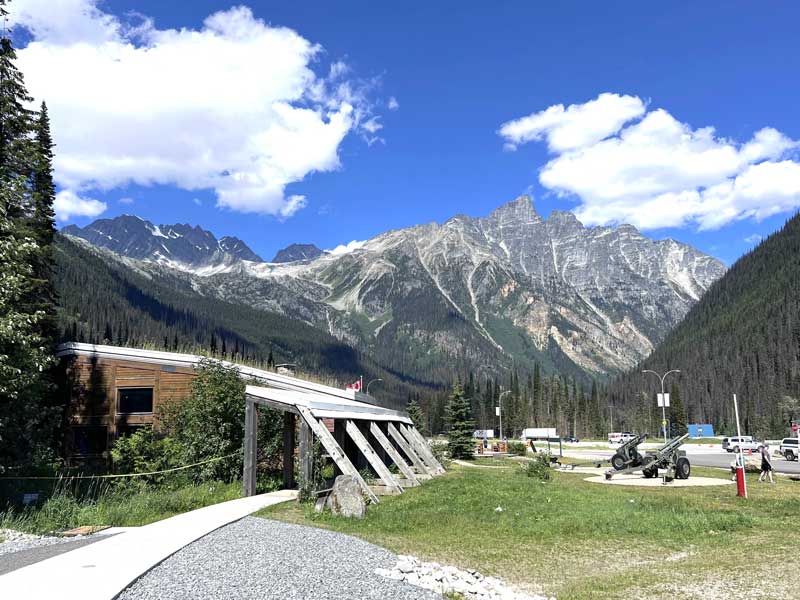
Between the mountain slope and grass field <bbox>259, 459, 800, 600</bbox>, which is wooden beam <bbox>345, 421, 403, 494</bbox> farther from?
the mountain slope

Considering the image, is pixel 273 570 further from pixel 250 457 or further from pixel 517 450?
pixel 517 450

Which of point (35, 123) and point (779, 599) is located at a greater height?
point (35, 123)

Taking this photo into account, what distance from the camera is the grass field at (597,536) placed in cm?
1065

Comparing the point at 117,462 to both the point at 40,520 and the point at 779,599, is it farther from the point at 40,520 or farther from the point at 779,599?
the point at 779,599

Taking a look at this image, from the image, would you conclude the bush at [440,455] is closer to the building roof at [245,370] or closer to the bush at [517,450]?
the building roof at [245,370]

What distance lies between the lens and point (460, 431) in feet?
174

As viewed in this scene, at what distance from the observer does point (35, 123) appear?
28016 millimetres

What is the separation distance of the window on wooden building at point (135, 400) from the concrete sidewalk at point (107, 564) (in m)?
13.9

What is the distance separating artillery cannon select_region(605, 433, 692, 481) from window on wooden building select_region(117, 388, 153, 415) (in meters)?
22.9

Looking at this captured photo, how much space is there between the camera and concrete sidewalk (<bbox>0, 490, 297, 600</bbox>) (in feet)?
28.4

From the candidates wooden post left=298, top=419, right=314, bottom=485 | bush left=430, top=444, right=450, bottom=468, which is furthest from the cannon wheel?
wooden post left=298, top=419, right=314, bottom=485

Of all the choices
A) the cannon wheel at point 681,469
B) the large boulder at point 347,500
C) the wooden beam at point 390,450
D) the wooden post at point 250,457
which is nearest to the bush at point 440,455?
the wooden beam at point 390,450

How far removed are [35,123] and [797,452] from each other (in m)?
58.0

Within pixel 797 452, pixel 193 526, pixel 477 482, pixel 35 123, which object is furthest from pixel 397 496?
pixel 797 452
